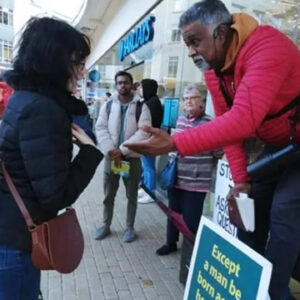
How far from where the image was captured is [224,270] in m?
1.49

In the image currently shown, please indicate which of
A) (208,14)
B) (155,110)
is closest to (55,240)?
(208,14)

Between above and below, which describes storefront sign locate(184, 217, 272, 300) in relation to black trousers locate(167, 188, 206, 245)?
above

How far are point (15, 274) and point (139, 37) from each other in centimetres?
669

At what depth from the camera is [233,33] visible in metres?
1.47

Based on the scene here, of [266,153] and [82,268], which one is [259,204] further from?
[82,268]

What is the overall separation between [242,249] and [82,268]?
91.6 inches

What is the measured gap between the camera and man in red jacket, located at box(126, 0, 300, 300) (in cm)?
131

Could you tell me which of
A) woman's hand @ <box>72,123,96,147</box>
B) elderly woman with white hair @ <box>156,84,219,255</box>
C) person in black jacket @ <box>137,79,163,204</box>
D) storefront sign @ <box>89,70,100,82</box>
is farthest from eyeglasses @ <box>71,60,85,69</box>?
storefront sign @ <box>89,70,100,82</box>

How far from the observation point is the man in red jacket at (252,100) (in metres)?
1.31

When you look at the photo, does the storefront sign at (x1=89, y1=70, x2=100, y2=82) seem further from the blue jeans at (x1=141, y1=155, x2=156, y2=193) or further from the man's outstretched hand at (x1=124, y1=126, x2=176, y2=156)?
the man's outstretched hand at (x1=124, y1=126, x2=176, y2=156)

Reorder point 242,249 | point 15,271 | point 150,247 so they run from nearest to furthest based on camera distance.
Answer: point 242,249 < point 15,271 < point 150,247

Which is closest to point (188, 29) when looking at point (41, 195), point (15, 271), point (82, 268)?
point (41, 195)

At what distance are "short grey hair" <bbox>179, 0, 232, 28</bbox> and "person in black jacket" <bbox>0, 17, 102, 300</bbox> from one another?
18.3 inches

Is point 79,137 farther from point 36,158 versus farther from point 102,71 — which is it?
point 102,71
